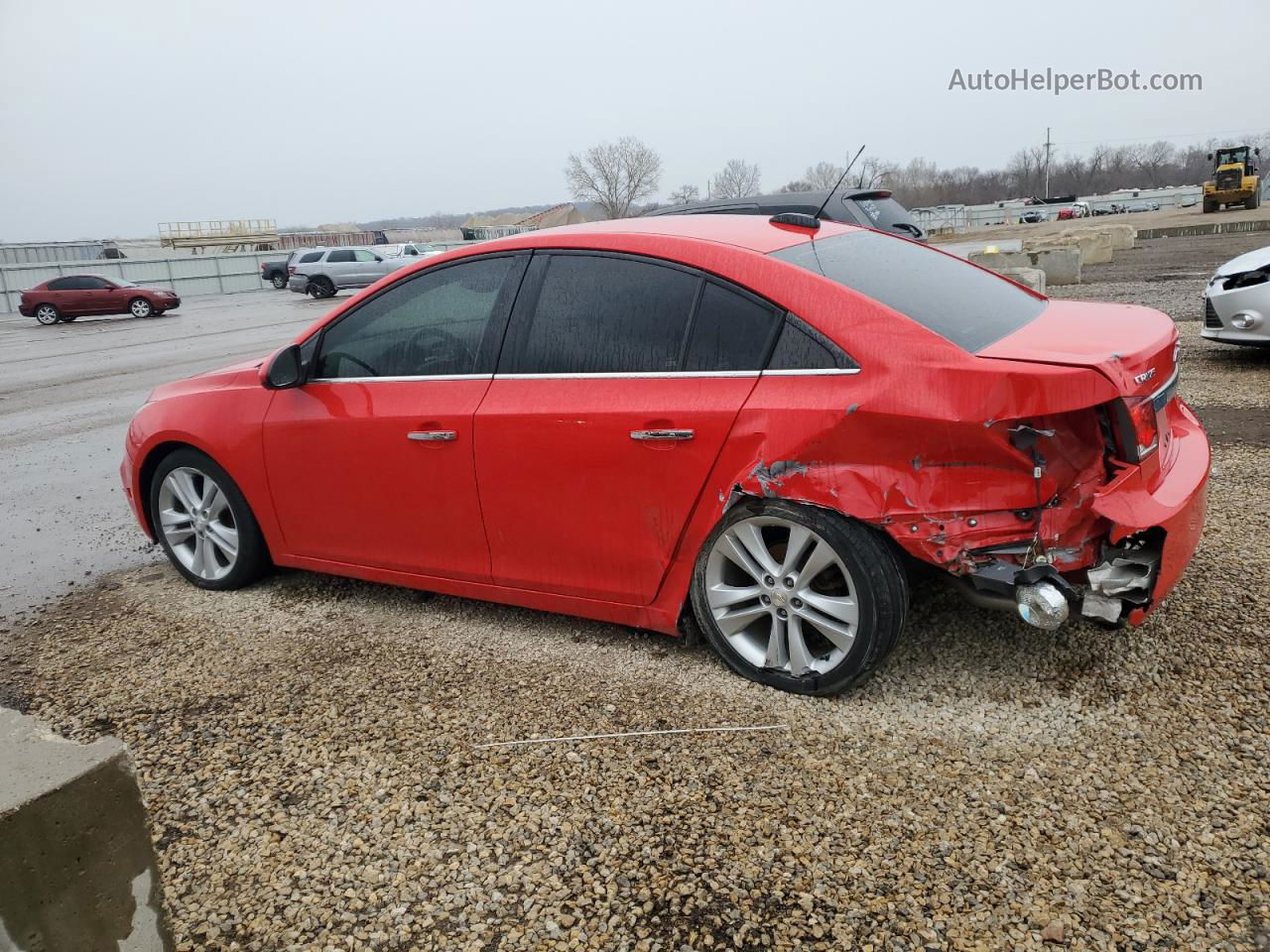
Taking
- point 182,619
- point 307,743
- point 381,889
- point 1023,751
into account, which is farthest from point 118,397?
point 1023,751

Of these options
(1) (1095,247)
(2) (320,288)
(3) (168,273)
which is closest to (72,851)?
(1) (1095,247)

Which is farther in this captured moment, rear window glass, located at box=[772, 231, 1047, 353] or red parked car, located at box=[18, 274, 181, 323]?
red parked car, located at box=[18, 274, 181, 323]

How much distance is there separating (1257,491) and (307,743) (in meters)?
4.71

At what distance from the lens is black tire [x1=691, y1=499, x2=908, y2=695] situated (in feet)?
9.50

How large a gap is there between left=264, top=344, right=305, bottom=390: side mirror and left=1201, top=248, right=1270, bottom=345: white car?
7.39 metres

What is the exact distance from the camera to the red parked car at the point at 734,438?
2783mm

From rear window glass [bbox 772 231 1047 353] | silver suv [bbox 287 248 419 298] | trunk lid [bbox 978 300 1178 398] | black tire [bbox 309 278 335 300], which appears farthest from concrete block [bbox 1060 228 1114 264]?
black tire [bbox 309 278 335 300]

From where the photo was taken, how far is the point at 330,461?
13.0 feet

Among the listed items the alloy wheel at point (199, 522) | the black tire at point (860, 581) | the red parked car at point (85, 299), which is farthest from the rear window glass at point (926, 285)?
the red parked car at point (85, 299)

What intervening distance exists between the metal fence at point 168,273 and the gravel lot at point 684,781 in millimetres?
36844

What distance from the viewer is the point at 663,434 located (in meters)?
3.15

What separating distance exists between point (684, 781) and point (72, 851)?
5.19 ft

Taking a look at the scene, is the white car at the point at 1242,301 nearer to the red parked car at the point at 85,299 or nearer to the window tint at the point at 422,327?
the window tint at the point at 422,327

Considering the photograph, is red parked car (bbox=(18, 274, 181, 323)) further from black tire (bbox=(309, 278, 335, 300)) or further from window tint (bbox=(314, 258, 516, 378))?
window tint (bbox=(314, 258, 516, 378))
